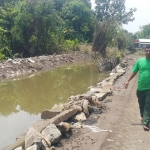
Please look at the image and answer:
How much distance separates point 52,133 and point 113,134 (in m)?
1.37

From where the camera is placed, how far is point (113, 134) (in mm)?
5492

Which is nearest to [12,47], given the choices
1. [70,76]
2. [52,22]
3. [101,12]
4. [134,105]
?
[52,22]

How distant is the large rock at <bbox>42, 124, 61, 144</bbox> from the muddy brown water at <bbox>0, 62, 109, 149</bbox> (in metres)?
1.38

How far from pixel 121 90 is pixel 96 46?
16.7 meters

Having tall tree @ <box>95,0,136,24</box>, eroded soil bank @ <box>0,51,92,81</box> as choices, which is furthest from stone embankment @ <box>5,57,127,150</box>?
tall tree @ <box>95,0,136,24</box>

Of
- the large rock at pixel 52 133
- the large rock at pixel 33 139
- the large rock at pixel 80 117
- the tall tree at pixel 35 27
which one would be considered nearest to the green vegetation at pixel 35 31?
the tall tree at pixel 35 27

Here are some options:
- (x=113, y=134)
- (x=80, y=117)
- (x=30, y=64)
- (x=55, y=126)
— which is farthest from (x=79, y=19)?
(x=55, y=126)

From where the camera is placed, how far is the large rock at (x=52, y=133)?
500 centimetres

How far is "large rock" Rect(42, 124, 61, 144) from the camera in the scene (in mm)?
5000

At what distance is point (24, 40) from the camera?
23.7 meters

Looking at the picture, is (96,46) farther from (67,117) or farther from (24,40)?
(67,117)

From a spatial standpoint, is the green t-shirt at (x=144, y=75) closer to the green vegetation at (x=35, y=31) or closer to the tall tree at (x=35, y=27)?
the green vegetation at (x=35, y=31)

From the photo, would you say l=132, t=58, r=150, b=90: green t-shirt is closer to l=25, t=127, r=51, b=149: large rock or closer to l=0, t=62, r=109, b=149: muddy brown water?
l=25, t=127, r=51, b=149: large rock

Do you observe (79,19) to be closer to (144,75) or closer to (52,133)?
(144,75)
